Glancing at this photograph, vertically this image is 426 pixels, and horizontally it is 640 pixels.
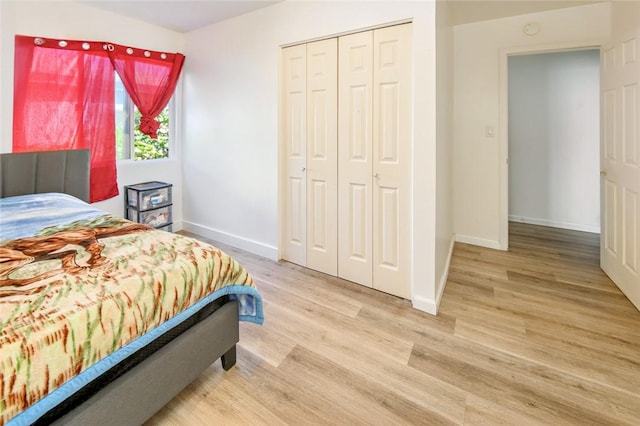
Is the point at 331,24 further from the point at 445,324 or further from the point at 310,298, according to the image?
the point at 445,324

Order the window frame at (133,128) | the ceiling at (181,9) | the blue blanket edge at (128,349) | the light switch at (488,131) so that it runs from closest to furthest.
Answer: the blue blanket edge at (128,349)
the ceiling at (181,9)
the light switch at (488,131)
the window frame at (133,128)

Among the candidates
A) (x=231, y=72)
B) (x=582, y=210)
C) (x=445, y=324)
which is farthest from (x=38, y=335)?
(x=582, y=210)

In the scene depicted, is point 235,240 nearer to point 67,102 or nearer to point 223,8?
point 67,102

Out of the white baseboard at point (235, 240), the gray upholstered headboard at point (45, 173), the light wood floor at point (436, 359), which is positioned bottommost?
the light wood floor at point (436, 359)

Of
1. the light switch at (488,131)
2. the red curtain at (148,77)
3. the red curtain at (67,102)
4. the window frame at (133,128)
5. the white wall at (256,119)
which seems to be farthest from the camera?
the window frame at (133,128)

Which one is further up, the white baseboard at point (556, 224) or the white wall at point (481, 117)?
the white wall at point (481, 117)

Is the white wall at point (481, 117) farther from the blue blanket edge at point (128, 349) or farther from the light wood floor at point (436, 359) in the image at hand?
the blue blanket edge at point (128, 349)

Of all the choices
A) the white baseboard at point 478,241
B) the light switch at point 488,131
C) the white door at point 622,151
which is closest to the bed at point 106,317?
the white door at point 622,151

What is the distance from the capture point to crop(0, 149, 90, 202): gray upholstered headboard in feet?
8.93

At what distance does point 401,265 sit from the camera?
2512 mm

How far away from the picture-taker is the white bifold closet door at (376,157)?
7.82 feet

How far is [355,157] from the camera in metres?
2.67

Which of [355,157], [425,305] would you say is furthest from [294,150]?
[425,305]

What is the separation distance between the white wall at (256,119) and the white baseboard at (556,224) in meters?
3.18
